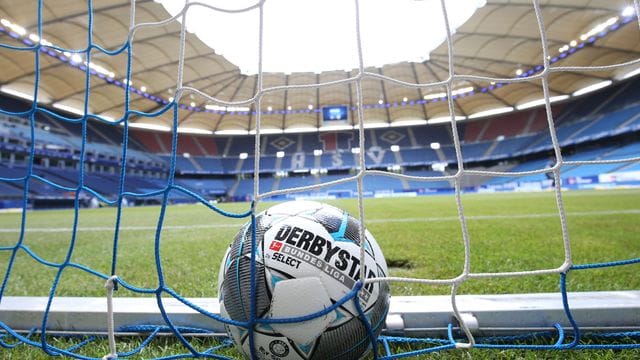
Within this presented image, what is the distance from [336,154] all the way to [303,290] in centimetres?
3209

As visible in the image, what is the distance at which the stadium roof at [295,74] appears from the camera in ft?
46.9

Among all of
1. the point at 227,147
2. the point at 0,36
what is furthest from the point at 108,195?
the point at 227,147

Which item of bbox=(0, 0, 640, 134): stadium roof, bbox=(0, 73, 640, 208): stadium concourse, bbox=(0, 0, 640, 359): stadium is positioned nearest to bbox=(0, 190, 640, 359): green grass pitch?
bbox=(0, 0, 640, 359): stadium

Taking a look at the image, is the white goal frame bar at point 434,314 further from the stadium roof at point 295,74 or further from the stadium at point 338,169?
the stadium roof at point 295,74

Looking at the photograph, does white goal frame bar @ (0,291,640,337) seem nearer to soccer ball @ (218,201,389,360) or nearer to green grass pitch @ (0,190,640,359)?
green grass pitch @ (0,190,640,359)

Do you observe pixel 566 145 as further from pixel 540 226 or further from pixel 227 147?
pixel 227 147

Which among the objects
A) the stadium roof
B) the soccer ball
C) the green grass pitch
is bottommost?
the green grass pitch

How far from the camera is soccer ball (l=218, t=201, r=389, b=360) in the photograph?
873mm

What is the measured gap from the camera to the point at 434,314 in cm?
114

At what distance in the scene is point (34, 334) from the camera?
49.9 inches

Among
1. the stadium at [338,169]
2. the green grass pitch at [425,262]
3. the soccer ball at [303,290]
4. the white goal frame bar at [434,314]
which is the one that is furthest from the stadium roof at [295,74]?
the soccer ball at [303,290]

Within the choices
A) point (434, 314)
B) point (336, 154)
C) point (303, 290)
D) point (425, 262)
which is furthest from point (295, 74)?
point (303, 290)

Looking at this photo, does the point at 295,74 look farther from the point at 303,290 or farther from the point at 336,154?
the point at 303,290

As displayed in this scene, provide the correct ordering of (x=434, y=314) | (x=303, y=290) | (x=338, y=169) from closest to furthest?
(x=303, y=290), (x=434, y=314), (x=338, y=169)
